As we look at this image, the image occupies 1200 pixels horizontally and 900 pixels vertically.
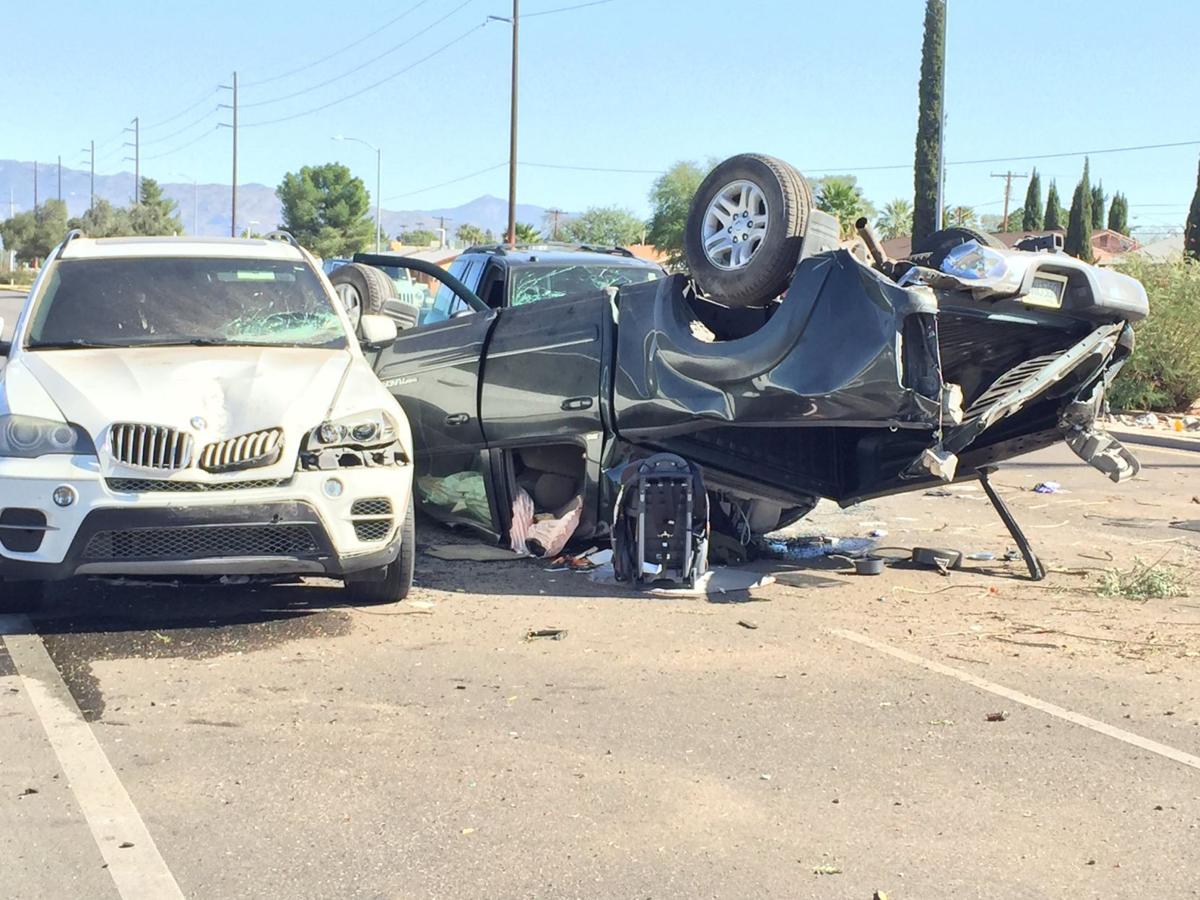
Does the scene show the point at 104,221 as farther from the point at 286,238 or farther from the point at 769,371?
Result: the point at 769,371

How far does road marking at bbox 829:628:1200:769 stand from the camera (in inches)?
182

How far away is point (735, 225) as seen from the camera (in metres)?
7.12

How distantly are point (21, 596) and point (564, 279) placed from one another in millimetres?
4982

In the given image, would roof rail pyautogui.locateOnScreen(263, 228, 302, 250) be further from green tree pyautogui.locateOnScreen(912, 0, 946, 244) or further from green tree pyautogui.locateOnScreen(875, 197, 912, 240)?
green tree pyautogui.locateOnScreen(875, 197, 912, 240)

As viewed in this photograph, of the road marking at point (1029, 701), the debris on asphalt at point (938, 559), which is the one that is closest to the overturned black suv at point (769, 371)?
the debris on asphalt at point (938, 559)

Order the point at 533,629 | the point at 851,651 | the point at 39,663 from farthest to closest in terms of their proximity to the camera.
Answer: the point at 533,629, the point at 851,651, the point at 39,663

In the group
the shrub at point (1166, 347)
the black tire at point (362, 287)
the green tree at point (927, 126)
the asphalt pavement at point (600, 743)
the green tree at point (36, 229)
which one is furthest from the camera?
the green tree at point (36, 229)

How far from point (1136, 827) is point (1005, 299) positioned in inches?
124

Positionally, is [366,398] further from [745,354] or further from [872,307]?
[872,307]

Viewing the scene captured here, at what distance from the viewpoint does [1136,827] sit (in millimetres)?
3930

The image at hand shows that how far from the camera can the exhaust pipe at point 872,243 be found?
6562mm

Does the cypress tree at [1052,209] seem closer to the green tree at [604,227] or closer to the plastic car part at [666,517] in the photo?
the green tree at [604,227]

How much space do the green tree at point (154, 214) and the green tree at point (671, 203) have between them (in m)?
37.5

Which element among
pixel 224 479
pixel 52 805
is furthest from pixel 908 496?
pixel 52 805
